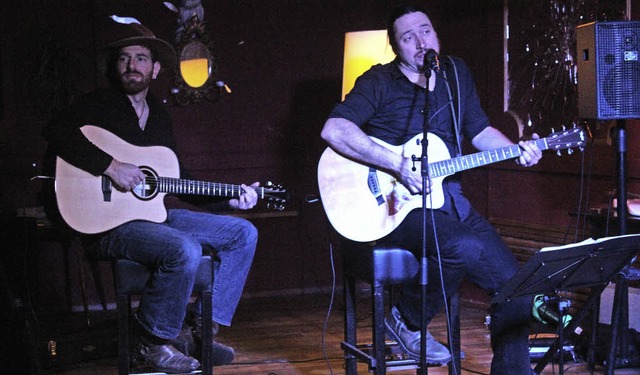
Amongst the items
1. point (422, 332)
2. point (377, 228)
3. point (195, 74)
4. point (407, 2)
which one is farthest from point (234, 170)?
point (422, 332)

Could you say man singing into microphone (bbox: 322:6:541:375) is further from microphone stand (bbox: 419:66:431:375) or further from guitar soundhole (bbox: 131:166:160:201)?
guitar soundhole (bbox: 131:166:160:201)

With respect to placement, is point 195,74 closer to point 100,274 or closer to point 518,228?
point 100,274

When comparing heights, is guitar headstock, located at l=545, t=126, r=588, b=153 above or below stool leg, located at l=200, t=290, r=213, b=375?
above

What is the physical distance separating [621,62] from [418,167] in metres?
1.16

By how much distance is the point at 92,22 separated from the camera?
631 centimetres

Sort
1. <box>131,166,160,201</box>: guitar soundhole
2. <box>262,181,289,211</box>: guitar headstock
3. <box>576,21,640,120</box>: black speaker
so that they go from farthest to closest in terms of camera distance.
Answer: <box>262,181,289,211</box>: guitar headstock < <box>576,21,640,120</box>: black speaker < <box>131,166,160,201</box>: guitar soundhole

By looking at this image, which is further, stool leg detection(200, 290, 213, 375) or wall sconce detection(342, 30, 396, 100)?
wall sconce detection(342, 30, 396, 100)

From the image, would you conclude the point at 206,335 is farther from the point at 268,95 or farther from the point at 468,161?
the point at 268,95

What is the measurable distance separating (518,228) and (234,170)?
6.83ft

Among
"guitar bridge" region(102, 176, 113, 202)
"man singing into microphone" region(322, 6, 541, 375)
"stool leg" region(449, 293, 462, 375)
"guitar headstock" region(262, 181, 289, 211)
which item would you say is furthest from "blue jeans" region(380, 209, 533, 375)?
"guitar bridge" region(102, 176, 113, 202)

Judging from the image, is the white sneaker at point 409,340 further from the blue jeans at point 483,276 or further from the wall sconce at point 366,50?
Answer: the wall sconce at point 366,50

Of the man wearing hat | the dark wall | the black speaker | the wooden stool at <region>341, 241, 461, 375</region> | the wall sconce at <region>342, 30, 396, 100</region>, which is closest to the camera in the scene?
the wooden stool at <region>341, 241, 461, 375</region>

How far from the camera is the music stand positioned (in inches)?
129

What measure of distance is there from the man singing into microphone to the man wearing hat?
0.71m
